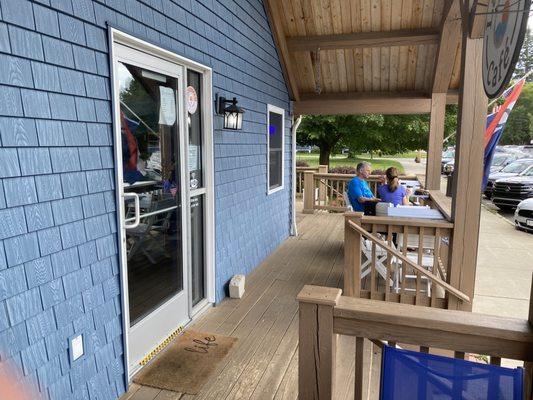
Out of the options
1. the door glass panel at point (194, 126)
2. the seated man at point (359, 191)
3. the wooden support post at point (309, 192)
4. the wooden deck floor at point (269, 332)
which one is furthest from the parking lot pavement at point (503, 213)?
the door glass panel at point (194, 126)

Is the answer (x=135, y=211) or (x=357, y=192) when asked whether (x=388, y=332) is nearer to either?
(x=135, y=211)

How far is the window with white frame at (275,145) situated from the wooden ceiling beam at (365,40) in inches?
37.1

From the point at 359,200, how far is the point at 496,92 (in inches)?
134

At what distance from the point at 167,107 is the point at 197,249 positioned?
126cm

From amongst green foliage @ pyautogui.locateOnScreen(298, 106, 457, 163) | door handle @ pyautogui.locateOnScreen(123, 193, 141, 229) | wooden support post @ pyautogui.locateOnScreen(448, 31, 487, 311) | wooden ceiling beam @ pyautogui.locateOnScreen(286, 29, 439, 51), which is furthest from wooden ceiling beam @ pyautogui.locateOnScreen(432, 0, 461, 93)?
green foliage @ pyautogui.locateOnScreen(298, 106, 457, 163)

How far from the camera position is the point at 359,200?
5227 millimetres

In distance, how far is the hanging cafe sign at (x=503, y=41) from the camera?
155 cm

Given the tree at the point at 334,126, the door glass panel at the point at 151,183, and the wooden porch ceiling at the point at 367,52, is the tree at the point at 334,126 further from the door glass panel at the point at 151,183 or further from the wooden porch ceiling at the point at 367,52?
the door glass panel at the point at 151,183

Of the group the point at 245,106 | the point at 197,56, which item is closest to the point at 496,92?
the point at 197,56

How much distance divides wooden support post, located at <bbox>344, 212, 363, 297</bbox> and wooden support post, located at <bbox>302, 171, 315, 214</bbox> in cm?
556

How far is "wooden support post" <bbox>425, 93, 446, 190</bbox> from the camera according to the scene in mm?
6074

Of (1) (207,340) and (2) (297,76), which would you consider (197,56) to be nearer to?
(1) (207,340)

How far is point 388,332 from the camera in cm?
148

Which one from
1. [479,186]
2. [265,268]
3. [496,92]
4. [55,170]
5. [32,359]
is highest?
[496,92]
